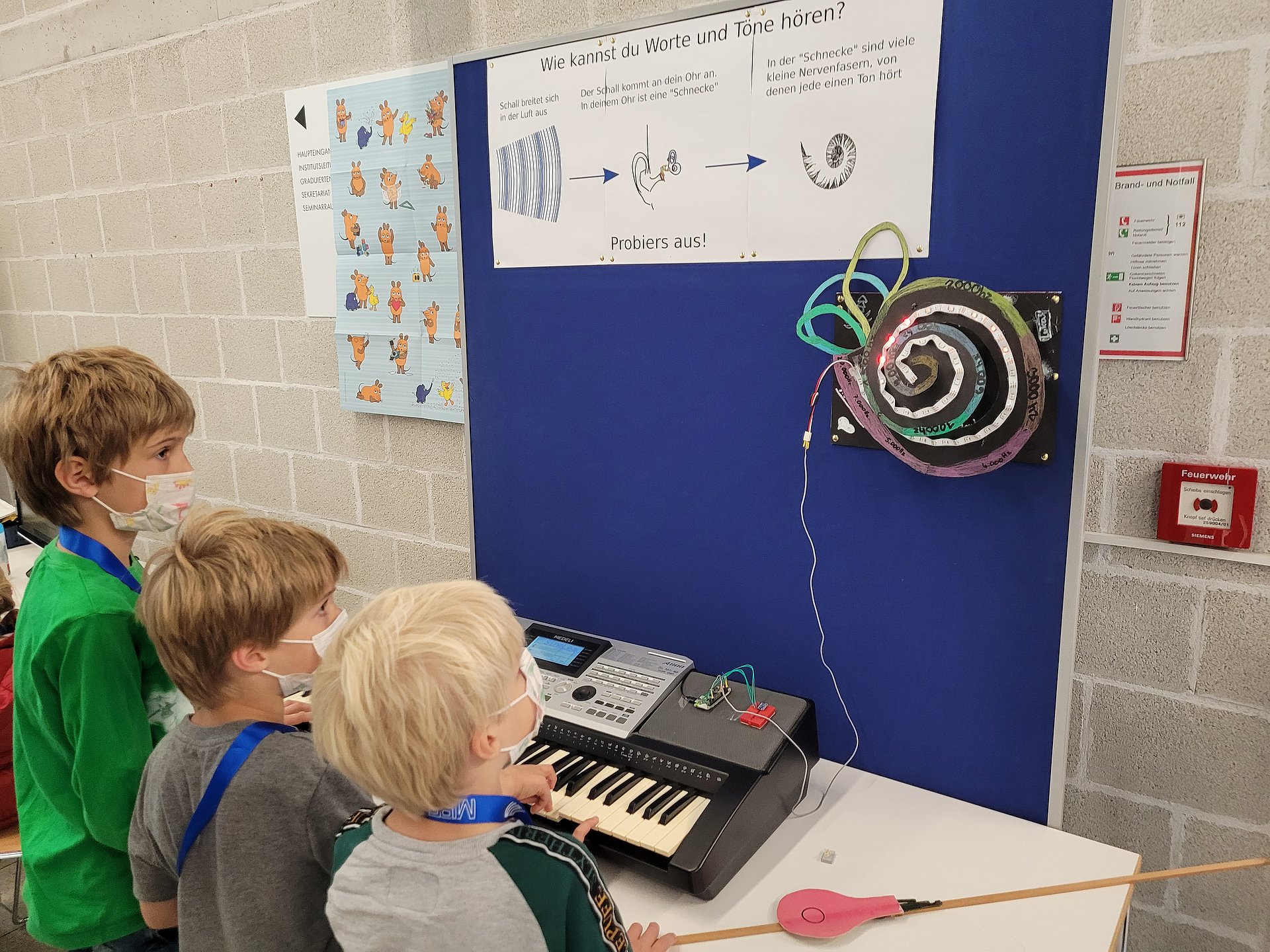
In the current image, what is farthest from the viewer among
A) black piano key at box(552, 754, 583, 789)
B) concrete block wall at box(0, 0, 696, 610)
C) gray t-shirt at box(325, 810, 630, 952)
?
concrete block wall at box(0, 0, 696, 610)

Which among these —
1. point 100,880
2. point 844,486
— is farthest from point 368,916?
point 844,486

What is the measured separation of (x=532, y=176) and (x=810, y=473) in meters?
0.73

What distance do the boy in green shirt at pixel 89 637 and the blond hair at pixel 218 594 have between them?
139 mm

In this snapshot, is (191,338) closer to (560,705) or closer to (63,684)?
(63,684)

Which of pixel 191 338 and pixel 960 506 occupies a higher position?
pixel 191 338

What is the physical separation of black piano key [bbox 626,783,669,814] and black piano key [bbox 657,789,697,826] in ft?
0.11

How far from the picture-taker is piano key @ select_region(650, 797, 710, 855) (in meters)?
1.10

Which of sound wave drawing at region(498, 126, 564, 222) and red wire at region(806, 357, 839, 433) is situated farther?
sound wave drawing at region(498, 126, 564, 222)

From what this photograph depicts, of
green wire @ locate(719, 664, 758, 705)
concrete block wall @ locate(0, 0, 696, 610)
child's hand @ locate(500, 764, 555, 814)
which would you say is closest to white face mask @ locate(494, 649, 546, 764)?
child's hand @ locate(500, 764, 555, 814)

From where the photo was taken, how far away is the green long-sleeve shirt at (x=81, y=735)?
47.1 inches

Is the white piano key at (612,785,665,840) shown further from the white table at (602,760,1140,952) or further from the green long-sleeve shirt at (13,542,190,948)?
the green long-sleeve shirt at (13,542,190,948)

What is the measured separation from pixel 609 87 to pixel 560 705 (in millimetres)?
→ 1007

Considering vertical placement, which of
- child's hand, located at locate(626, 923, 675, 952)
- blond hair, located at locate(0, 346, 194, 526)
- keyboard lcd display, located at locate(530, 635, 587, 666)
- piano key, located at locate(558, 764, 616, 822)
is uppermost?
blond hair, located at locate(0, 346, 194, 526)

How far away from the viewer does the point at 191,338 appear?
2.65 meters
